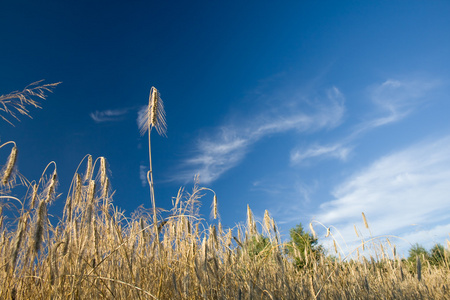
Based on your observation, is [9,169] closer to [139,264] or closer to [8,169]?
[8,169]

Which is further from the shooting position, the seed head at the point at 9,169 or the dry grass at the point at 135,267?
the seed head at the point at 9,169

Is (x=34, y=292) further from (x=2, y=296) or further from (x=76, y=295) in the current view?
(x=76, y=295)

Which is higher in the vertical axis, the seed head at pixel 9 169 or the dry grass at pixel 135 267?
the seed head at pixel 9 169

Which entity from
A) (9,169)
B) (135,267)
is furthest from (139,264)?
(9,169)

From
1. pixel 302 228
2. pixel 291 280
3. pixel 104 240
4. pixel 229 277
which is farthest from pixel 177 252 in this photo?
pixel 302 228

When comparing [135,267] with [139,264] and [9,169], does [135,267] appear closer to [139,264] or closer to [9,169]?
[139,264]

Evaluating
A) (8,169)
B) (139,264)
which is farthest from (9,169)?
(139,264)

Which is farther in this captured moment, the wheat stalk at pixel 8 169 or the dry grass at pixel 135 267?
the wheat stalk at pixel 8 169

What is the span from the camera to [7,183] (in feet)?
10.9

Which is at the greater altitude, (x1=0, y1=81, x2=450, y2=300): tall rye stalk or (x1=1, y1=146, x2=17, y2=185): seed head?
(x1=1, y1=146, x2=17, y2=185): seed head

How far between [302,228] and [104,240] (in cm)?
2154

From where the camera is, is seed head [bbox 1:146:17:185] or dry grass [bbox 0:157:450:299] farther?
seed head [bbox 1:146:17:185]

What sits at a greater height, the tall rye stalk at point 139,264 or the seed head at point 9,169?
the seed head at point 9,169

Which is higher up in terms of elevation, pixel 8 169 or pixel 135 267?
pixel 8 169
